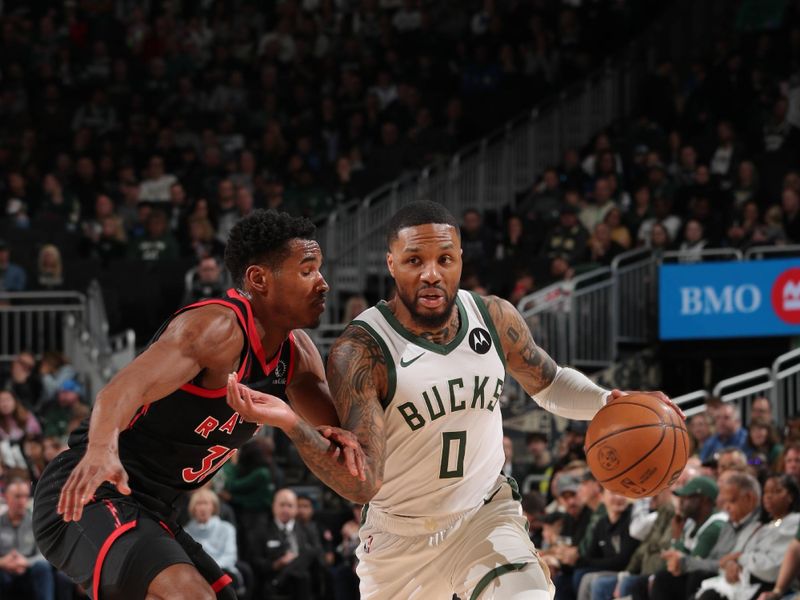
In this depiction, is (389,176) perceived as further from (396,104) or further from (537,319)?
(537,319)

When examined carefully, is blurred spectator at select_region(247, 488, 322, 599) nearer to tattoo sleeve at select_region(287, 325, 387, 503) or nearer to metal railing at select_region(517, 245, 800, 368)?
metal railing at select_region(517, 245, 800, 368)

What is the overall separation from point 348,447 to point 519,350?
121 cm

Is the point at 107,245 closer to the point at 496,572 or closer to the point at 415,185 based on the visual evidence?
the point at 415,185

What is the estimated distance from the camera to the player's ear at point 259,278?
5699 mm

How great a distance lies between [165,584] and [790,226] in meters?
10.8

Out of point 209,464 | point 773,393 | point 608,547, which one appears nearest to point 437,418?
point 209,464

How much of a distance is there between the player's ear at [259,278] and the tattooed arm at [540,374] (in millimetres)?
1090

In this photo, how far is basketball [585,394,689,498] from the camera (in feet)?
19.3

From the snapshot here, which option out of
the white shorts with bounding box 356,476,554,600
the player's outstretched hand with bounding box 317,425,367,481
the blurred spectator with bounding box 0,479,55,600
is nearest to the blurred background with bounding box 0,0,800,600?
the blurred spectator with bounding box 0,479,55,600

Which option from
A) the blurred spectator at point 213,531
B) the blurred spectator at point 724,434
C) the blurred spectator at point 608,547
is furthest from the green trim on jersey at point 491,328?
the blurred spectator at point 213,531

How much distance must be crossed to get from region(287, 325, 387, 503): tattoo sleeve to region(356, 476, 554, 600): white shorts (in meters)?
0.56

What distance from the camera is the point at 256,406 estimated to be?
5.01 meters

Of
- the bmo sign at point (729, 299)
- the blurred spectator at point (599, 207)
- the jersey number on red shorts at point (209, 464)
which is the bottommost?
the jersey number on red shorts at point (209, 464)

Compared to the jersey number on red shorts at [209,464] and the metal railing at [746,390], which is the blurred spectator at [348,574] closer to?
the metal railing at [746,390]
